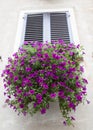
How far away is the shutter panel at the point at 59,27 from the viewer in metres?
4.86

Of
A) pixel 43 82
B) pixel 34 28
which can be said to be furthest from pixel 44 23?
pixel 43 82

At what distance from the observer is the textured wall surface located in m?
3.71

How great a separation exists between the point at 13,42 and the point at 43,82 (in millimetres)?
1628

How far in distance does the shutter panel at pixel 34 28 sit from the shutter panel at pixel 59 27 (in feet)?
0.75

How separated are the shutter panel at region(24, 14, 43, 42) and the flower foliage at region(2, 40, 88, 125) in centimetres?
100

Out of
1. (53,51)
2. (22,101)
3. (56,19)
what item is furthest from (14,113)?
(56,19)

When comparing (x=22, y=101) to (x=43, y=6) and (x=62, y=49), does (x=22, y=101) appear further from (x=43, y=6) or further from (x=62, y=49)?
(x=43, y=6)

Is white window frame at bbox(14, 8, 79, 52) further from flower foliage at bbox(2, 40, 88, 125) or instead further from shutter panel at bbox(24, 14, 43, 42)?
flower foliage at bbox(2, 40, 88, 125)

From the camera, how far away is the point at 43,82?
3541 millimetres

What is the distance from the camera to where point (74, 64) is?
3.88 meters

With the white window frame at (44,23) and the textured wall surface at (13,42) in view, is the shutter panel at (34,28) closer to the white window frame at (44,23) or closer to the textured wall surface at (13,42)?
the white window frame at (44,23)

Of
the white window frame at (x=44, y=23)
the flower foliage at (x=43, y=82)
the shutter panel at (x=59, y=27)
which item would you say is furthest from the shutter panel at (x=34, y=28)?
the flower foliage at (x=43, y=82)

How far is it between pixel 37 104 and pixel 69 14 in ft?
8.45

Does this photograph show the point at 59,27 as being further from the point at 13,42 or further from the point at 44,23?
the point at 13,42
